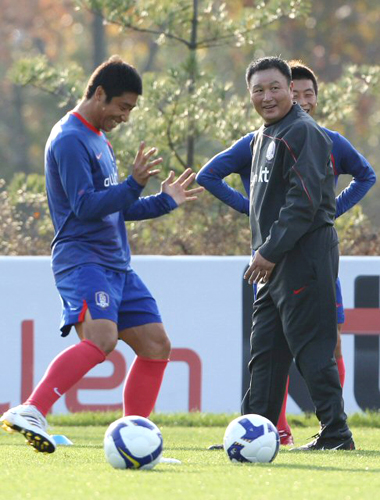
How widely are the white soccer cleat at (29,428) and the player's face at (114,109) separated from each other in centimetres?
164

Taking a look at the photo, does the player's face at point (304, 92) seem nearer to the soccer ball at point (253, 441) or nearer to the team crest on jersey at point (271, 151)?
the team crest on jersey at point (271, 151)

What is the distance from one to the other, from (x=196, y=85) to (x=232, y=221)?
214cm

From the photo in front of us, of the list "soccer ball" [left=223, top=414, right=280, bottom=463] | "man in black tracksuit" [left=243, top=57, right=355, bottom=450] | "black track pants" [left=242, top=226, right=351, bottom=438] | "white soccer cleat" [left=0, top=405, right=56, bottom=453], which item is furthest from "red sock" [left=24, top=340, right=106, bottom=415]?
"black track pants" [left=242, top=226, right=351, bottom=438]

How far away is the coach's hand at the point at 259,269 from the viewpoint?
6.87m

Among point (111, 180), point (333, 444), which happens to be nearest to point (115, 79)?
point (111, 180)

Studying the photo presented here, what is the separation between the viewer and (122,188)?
260 inches

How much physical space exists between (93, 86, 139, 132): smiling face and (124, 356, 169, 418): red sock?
4.27 feet

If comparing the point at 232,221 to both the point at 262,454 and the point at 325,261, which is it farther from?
the point at 262,454

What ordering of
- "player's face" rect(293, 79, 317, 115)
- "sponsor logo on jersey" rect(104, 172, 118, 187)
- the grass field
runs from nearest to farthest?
the grass field → "sponsor logo on jersey" rect(104, 172, 118, 187) → "player's face" rect(293, 79, 317, 115)

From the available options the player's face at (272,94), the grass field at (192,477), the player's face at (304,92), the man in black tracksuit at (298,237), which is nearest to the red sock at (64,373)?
the grass field at (192,477)

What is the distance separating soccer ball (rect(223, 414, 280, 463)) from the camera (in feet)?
19.9

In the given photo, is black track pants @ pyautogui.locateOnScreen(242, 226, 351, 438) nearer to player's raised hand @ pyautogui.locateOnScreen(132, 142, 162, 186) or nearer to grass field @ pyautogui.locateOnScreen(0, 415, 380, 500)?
grass field @ pyautogui.locateOnScreen(0, 415, 380, 500)

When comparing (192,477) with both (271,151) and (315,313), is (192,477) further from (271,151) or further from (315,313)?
(271,151)

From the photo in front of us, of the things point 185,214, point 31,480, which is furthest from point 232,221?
point 31,480
